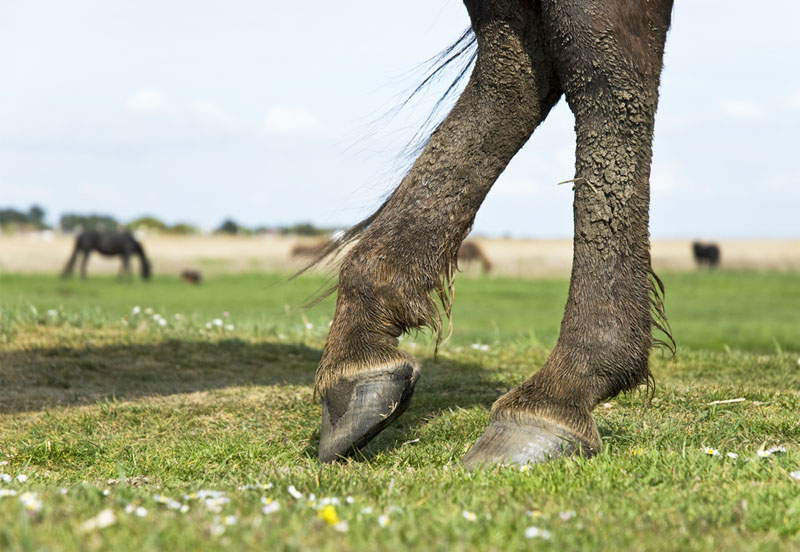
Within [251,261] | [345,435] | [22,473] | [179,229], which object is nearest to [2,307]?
[22,473]

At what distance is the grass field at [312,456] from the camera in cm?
214

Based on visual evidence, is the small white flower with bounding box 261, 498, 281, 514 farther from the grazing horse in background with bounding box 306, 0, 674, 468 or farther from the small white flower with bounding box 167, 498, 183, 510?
the grazing horse in background with bounding box 306, 0, 674, 468

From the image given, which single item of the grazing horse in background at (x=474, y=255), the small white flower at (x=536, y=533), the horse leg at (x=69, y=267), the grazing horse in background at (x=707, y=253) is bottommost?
the horse leg at (x=69, y=267)

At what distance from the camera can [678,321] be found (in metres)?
18.3

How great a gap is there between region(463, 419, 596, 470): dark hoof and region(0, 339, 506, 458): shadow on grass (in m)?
0.82

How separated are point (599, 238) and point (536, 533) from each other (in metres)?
1.47

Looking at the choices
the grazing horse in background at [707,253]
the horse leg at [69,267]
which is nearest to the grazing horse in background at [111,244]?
the horse leg at [69,267]

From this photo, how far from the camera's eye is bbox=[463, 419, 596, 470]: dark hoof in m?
3.10

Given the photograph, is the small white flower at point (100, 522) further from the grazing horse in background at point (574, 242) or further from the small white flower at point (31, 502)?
the grazing horse in background at point (574, 242)

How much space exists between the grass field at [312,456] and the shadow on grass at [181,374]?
0.08 feet

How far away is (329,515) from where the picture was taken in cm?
219

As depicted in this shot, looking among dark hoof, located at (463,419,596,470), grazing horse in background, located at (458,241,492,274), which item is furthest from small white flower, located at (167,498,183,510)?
grazing horse in background, located at (458,241,492,274)

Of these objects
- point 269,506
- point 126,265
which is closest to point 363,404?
point 269,506

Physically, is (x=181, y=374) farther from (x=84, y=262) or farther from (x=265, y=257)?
(x=265, y=257)
